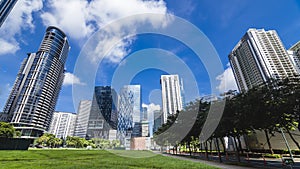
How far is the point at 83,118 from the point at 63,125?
96.6ft

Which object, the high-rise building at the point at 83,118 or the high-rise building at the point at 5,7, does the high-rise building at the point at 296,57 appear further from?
the high-rise building at the point at 83,118

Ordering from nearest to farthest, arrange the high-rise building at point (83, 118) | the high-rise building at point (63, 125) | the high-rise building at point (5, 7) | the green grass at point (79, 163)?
the green grass at point (79, 163) < the high-rise building at point (5, 7) < the high-rise building at point (83, 118) < the high-rise building at point (63, 125)

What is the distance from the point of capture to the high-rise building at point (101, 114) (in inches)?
4021

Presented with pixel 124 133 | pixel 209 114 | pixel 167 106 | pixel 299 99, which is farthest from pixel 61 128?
pixel 299 99

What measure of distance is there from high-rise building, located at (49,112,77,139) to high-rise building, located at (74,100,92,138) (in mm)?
16736

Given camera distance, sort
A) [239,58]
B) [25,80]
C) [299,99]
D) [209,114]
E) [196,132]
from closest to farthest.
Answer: [299,99], [209,114], [196,132], [239,58], [25,80]

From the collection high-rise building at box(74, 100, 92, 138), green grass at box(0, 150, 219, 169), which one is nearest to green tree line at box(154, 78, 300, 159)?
green grass at box(0, 150, 219, 169)

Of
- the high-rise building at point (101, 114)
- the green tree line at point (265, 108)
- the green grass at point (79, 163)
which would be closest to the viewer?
the green grass at point (79, 163)

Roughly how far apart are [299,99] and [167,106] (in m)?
74.3

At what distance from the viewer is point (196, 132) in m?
22.3

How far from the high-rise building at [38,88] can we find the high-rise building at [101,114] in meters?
23.8

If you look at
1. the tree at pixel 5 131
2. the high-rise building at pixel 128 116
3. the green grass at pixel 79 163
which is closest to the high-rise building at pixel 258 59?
the high-rise building at pixel 128 116

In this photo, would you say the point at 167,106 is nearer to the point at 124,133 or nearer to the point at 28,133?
the point at 124,133

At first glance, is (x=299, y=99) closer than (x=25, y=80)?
Yes
